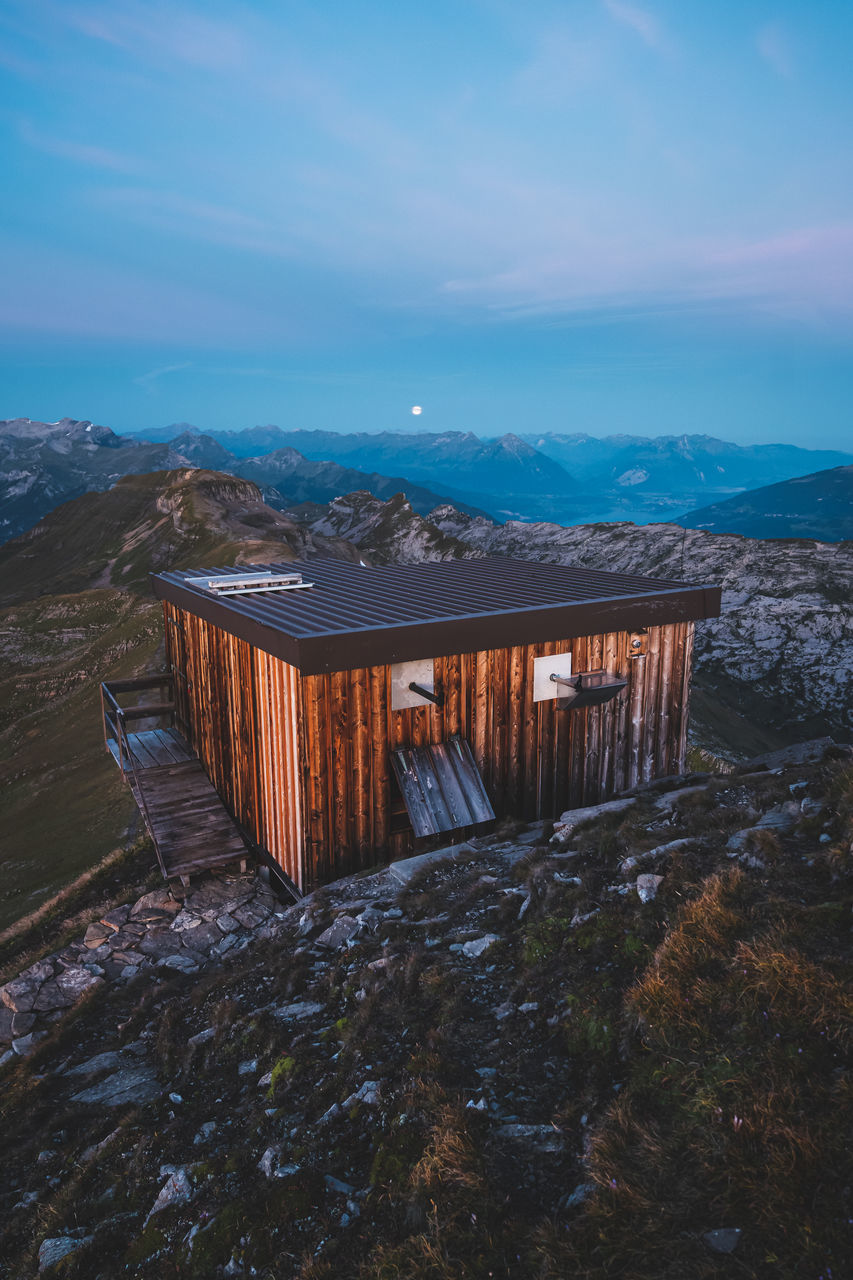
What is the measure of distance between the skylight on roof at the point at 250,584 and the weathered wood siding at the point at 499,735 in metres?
4.81

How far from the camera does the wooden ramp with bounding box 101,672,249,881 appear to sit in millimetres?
13062

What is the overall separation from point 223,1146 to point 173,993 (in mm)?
3850

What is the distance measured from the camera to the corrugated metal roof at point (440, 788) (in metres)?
11.6

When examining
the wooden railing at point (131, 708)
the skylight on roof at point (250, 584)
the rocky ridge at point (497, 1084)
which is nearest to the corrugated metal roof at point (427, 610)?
the skylight on roof at point (250, 584)

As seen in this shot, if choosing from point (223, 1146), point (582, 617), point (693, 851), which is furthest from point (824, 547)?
point (223, 1146)

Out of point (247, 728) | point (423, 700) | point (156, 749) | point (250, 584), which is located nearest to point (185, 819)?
point (247, 728)

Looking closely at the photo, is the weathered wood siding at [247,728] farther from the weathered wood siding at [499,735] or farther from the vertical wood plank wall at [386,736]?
the weathered wood siding at [499,735]

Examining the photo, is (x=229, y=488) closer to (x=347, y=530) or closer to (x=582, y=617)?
(x=347, y=530)

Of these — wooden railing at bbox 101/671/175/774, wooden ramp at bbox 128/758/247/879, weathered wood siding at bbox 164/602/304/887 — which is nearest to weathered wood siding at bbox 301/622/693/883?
weathered wood siding at bbox 164/602/304/887

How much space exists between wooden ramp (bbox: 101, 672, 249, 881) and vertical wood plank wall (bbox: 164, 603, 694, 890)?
22.2 inches

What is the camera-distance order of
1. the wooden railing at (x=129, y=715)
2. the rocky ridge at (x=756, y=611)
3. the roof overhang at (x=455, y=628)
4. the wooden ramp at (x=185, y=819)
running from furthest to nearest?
the rocky ridge at (x=756, y=611) → the wooden railing at (x=129, y=715) → the wooden ramp at (x=185, y=819) → the roof overhang at (x=455, y=628)

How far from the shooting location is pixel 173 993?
9.49m

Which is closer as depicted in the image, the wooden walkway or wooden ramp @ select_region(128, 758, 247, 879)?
wooden ramp @ select_region(128, 758, 247, 879)

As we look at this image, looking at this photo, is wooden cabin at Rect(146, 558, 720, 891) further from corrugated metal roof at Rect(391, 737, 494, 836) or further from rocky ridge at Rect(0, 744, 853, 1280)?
rocky ridge at Rect(0, 744, 853, 1280)
